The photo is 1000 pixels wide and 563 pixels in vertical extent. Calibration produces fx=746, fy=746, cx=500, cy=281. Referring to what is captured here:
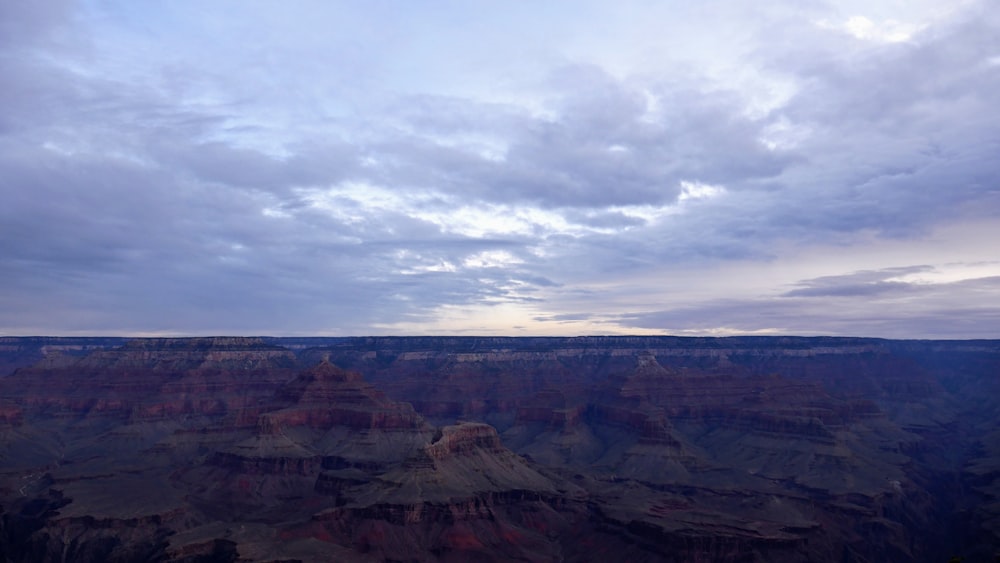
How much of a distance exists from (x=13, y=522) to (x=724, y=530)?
476 ft

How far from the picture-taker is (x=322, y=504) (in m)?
161

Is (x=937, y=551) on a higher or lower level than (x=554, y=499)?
lower

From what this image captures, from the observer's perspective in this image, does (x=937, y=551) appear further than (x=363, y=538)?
Yes

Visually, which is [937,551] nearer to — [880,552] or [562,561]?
[880,552]

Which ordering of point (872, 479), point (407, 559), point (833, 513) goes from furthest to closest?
point (872, 479) < point (833, 513) < point (407, 559)

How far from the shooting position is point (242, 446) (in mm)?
199375

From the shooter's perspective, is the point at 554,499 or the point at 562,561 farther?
the point at 554,499

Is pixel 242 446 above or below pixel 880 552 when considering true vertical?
above

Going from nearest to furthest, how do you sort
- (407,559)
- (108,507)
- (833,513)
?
1. (407,559)
2. (108,507)
3. (833,513)

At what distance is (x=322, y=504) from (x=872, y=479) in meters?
141

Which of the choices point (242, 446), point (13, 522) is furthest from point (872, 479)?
point (13, 522)

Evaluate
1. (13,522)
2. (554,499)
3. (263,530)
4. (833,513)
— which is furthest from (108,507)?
(833,513)

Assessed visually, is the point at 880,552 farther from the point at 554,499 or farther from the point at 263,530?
the point at 263,530

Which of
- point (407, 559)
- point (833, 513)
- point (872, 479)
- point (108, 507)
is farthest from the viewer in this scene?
point (872, 479)
